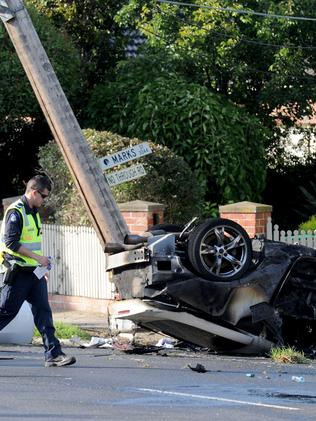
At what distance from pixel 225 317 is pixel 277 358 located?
1.99 feet

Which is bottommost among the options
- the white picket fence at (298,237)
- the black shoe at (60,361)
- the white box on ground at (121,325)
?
the black shoe at (60,361)

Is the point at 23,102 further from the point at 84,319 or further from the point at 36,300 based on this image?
the point at 36,300

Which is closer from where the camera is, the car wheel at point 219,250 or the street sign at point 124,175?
the car wheel at point 219,250

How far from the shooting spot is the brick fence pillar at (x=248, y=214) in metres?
15.7

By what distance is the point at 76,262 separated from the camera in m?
17.0

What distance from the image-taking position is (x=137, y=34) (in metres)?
24.0

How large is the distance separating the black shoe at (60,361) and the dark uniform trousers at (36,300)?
0.10ft

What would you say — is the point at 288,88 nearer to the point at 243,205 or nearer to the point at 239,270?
the point at 243,205

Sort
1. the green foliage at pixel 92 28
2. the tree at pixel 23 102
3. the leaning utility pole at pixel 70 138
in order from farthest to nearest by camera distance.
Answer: the green foliage at pixel 92 28 < the tree at pixel 23 102 < the leaning utility pole at pixel 70 138

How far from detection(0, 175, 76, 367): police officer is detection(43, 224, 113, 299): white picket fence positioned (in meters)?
6.08

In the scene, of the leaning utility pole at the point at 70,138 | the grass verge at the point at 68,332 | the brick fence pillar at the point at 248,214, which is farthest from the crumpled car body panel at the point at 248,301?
the brick fence pillar at the point at 248,214

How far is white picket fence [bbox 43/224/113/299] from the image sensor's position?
16.6 metres

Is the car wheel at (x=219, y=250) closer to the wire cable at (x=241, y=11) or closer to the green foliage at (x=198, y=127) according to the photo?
the green foliage at (x=198, y=127)

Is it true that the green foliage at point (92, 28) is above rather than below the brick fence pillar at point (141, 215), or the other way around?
above
